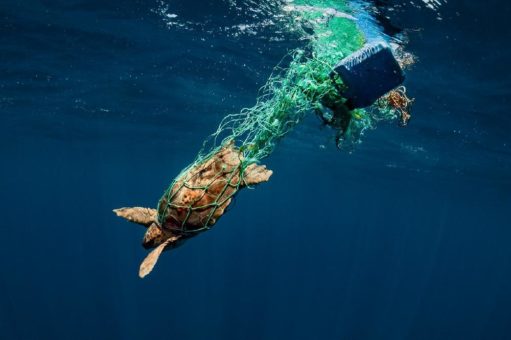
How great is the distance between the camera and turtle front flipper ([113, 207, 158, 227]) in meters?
2.95

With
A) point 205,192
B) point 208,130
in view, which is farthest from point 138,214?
point 208,130

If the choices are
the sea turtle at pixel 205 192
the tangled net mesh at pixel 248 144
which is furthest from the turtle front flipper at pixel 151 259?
the tangled net mesh at pixel 248 144

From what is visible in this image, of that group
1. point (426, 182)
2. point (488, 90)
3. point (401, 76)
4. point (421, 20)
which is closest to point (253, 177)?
point (401, 76)

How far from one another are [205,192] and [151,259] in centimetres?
60

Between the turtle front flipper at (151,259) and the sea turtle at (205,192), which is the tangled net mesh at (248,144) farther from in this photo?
the turtle front flipper at (151,259)

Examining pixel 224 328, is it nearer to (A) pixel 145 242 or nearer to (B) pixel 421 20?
(B) pixel 421 20

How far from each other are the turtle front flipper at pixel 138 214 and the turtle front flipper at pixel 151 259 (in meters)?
0.25

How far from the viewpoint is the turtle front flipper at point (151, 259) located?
8.22ft

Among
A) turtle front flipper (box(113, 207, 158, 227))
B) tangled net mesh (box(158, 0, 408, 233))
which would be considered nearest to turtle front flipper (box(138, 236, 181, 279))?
tangled net mesh (box(158, 0, 408, 233))

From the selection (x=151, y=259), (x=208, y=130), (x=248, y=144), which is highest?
(x=248, y=144)

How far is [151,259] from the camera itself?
8.67 ft

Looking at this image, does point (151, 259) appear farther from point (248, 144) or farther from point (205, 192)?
point (248, 144)

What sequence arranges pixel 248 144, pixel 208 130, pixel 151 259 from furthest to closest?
1. pixel 208 130
2. pixel 248 144
3. pixel 151 259

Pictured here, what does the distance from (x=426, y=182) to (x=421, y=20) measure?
109 ft
